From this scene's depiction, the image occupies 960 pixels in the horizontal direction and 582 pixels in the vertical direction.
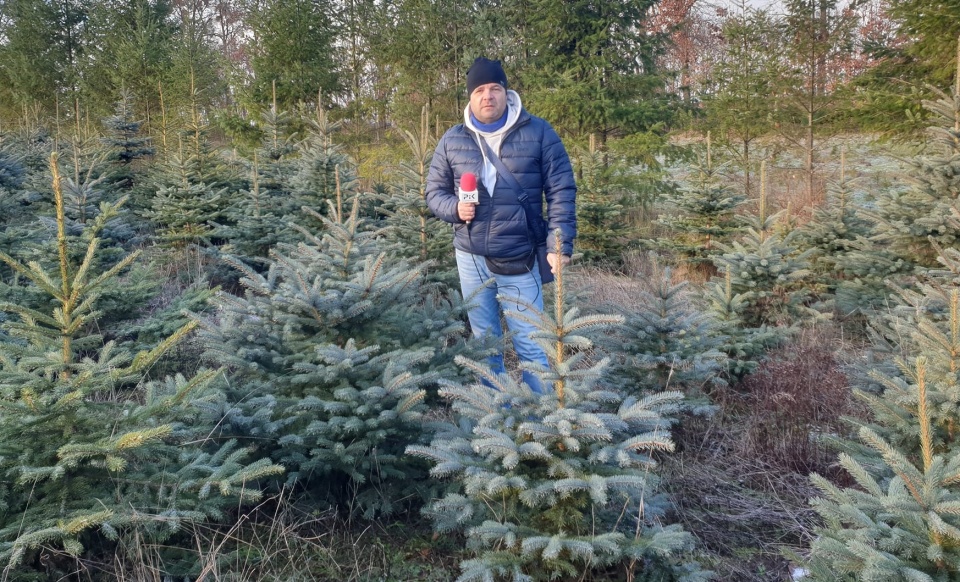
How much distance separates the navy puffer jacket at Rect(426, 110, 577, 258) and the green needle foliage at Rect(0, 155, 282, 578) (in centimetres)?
190

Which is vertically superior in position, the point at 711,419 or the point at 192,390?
the point at 192,390

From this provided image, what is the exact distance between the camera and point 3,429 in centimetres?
243

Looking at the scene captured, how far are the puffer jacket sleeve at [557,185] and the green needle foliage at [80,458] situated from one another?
2211mm

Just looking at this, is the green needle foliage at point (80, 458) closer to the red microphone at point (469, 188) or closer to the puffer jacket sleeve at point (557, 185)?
the red microphone at point (469, 188)

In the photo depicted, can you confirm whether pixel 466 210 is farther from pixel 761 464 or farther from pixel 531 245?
pixel 761 464

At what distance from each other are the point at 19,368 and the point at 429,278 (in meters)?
4.20

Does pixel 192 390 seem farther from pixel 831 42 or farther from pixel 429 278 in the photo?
pixel 831 42

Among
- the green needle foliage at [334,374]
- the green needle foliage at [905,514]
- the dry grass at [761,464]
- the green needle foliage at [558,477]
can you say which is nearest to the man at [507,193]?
the green needle foliage at [334,374]

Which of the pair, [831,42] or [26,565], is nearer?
[26,565]

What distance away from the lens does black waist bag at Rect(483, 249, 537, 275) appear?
4.09m

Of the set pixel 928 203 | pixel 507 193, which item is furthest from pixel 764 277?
pixel 507 193

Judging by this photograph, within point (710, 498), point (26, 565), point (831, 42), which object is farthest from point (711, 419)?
point (831, 42)

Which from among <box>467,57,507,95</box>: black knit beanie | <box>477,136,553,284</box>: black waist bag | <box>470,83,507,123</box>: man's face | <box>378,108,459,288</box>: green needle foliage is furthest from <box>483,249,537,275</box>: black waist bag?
<box>378,108,459,288</box>: green needle foliage

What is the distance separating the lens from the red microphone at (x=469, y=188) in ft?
12.8
